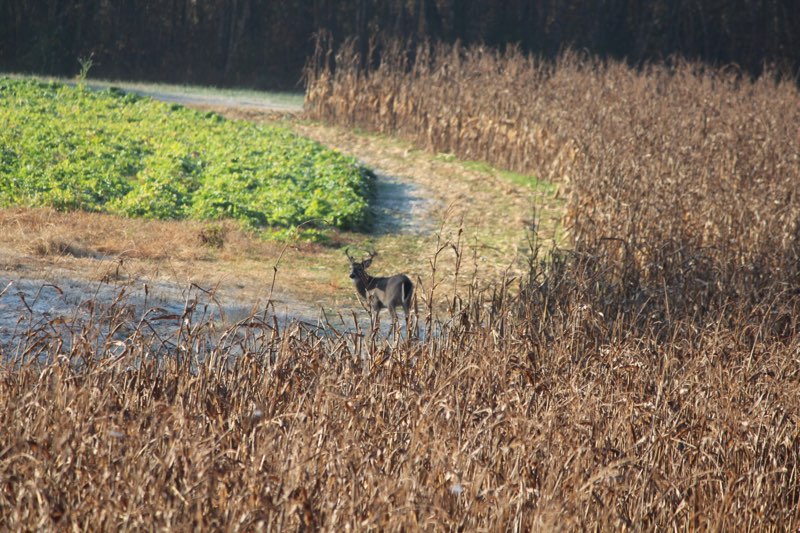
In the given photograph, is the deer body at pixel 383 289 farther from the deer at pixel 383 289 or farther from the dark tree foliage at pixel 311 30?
the dark tree foliage at pixel 311 30

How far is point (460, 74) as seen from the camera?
18.6 metres

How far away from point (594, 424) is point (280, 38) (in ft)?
83.1

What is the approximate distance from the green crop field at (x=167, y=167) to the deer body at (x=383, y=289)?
165 cm

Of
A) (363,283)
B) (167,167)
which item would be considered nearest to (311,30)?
(167,167)

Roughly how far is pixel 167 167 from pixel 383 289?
6.03 meters

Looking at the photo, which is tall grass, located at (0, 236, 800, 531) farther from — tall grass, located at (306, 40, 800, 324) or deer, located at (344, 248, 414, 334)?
deer, located at (344, 248, 414, 334)

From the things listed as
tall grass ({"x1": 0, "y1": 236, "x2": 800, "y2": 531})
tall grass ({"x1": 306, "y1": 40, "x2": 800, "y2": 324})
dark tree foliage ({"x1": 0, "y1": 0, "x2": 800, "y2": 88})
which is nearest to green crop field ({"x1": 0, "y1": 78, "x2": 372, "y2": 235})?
tall grass ({"x1": 306, "y1": 40, "x2": 800, "y2": 324})

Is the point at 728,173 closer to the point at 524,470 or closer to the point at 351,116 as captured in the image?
the point at 524,470

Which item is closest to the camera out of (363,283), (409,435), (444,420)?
(409,435)

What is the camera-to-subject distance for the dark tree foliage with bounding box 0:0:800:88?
26.0 metres

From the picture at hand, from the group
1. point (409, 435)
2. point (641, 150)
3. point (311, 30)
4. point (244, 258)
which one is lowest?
point (244, 258)

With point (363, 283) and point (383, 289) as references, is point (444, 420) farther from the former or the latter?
point (363, 283)

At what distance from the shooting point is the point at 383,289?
8.14m

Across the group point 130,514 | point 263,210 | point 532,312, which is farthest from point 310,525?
point 263,210
